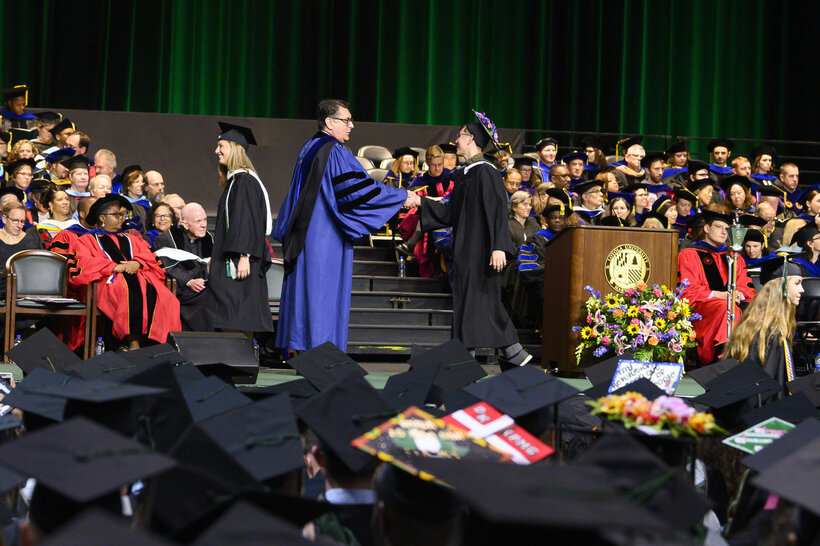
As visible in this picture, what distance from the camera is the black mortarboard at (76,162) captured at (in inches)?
347

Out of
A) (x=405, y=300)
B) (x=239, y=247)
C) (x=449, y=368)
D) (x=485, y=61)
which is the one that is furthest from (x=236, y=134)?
(x=485, y=61)

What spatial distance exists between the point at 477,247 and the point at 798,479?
14.0 feet

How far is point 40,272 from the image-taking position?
6.81 m

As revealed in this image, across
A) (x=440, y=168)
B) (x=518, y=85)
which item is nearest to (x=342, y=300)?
(x=440, y=168)

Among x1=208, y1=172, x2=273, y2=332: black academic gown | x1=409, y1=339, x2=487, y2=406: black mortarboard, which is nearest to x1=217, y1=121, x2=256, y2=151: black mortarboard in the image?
x1=208, y1=172, x2=273, y2=332: black academic gown

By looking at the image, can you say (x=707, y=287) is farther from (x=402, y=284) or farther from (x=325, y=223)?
(x=325, y=223)

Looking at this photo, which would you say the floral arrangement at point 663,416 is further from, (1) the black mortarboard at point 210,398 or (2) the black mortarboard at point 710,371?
(2) the black mortarboard at point 710,371

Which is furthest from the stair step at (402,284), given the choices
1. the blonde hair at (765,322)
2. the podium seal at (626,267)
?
the blonde hair at (765,322)

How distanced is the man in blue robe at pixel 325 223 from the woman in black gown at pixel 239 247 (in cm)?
96

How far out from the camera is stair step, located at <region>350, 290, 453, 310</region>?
846 centimetres

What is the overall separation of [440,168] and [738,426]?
6.15 m

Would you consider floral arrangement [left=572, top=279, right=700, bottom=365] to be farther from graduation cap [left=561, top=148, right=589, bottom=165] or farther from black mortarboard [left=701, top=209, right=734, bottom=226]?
graduation cap [left=561, top=148, right=589, bottom=165]

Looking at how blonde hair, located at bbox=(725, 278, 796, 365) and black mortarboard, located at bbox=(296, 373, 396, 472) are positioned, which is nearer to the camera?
black mortarboard, located at bbox=(296, 373, 396, 472)

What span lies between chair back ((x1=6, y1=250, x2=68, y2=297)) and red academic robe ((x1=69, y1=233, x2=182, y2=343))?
0.10 metres
